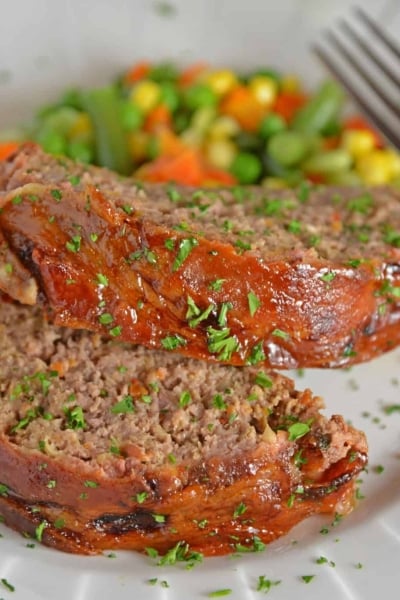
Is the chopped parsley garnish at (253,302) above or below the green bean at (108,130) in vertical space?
below

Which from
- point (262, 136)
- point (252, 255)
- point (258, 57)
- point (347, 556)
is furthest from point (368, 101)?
point (347, 556)

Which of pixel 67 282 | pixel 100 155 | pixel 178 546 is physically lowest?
pixel 178 546

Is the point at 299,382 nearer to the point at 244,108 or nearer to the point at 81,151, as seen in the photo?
the point at 81,151

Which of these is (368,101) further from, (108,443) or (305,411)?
(108,443)

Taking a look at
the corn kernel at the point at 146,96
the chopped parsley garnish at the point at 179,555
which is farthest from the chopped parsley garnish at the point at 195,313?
the corn kernel at the point at 146,96

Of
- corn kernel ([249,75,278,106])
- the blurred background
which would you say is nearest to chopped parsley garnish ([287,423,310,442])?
corn kernel ([249,75,278,106])

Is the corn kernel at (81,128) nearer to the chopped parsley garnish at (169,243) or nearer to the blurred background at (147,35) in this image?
the blurred background at (147,35)

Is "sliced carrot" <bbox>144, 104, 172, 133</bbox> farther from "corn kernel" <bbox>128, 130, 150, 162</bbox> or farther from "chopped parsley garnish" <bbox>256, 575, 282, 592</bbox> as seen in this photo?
"chopped parsley garnish" <bbox>256, 575, 282, 592</bbox>

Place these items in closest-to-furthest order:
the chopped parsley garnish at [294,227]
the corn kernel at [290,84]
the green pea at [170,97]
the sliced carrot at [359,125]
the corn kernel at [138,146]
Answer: the chopped parsley garnish at [294,227] → the corn kernel at [138,146] → the sliced carrot at [359,125] → the green pea at [170,97] → the corn kernel at [290,84]
